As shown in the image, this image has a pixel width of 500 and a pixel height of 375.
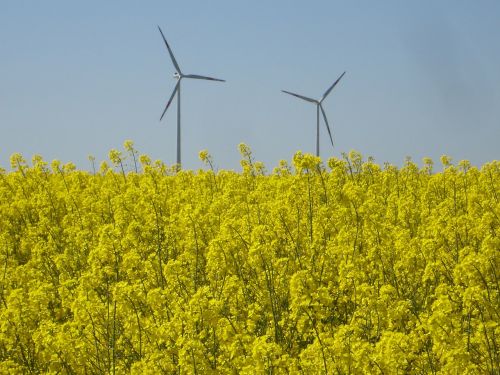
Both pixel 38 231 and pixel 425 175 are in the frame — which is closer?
pixel 38 231

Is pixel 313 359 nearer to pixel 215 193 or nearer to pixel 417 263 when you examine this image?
pixel 417 263

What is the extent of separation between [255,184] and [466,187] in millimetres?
4438

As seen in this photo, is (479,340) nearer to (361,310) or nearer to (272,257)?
(361,310)

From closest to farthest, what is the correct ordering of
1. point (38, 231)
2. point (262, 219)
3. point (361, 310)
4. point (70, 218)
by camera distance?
point (361, 310), point (262, 219), point (38, 231), point (70, 218)

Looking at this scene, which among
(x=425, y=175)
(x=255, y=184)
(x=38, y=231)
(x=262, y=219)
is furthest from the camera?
(x=425, y=175)

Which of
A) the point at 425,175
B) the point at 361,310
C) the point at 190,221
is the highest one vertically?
the point at 425,175

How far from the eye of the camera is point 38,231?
12.6m

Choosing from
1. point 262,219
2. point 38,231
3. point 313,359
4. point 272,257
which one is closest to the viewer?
point 313,359

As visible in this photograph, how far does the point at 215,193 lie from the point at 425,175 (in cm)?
656

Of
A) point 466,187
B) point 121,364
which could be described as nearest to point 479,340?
point 121,364

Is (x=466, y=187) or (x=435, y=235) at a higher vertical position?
(x=466, y=187)

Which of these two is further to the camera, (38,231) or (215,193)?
(215,193)

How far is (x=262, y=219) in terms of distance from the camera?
1169cm

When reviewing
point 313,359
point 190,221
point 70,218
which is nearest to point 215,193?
point 70,218
